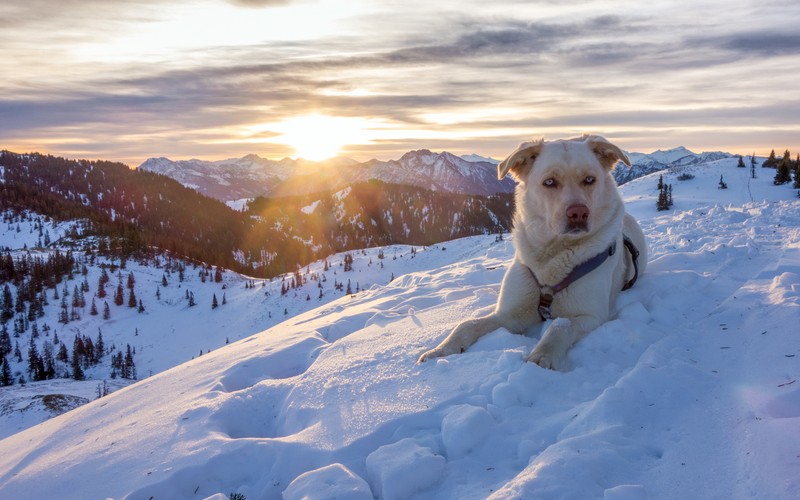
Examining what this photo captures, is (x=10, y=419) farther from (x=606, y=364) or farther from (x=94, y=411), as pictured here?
(x=606, y=364)

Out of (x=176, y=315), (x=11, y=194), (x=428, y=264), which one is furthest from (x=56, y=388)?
(x=11, y=194)

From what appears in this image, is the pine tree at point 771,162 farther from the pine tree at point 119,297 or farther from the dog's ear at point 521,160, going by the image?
the pine tree at point 119,297

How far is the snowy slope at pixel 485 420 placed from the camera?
2455mm

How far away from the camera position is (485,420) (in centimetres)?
315

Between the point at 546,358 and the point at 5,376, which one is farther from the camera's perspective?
the point at 5,376

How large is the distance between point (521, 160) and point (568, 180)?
758 mm

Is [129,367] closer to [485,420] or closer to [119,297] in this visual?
[119,297]

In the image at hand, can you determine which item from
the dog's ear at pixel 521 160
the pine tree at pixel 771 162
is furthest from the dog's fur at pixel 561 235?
the pine tree at pixel 771 162

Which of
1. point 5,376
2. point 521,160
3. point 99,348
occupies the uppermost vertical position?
point 521,160

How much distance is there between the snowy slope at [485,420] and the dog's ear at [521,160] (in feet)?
6.99

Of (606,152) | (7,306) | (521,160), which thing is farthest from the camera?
(7,306)

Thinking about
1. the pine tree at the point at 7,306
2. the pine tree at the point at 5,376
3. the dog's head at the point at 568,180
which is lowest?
the pine tree at the point at 5,376

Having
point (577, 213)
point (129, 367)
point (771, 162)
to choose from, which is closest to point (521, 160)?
point (577, 213)

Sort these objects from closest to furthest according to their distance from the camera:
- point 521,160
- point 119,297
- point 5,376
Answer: point 521,160 → point 5,376 → point 119,297
